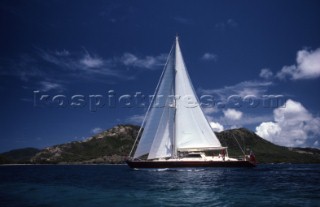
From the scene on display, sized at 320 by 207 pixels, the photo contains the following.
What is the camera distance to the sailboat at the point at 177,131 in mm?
67125

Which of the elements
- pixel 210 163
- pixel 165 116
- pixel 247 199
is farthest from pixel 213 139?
pixel 247 199

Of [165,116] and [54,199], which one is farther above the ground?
[165,116]

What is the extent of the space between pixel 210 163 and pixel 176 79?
20395 mm

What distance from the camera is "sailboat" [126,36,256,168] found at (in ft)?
220

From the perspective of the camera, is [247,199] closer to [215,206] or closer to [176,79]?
[215,206]

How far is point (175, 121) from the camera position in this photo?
70625 mm

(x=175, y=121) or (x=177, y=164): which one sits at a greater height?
(x=175, y=121)

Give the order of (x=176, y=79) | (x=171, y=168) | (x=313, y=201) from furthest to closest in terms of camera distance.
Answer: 1. (x=176, y=79)
2. (x=171, y=168)
3. (x=313, y=201)

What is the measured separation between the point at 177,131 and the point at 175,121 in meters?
2.34

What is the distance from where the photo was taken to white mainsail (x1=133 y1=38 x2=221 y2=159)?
67688mm

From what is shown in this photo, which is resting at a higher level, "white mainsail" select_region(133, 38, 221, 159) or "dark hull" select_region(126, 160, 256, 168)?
"white mainsail" select_region(133, 38, 221, 159)

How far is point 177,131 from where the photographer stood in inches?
2766

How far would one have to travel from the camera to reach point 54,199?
29188 mm

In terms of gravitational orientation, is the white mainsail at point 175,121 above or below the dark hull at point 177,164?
above
